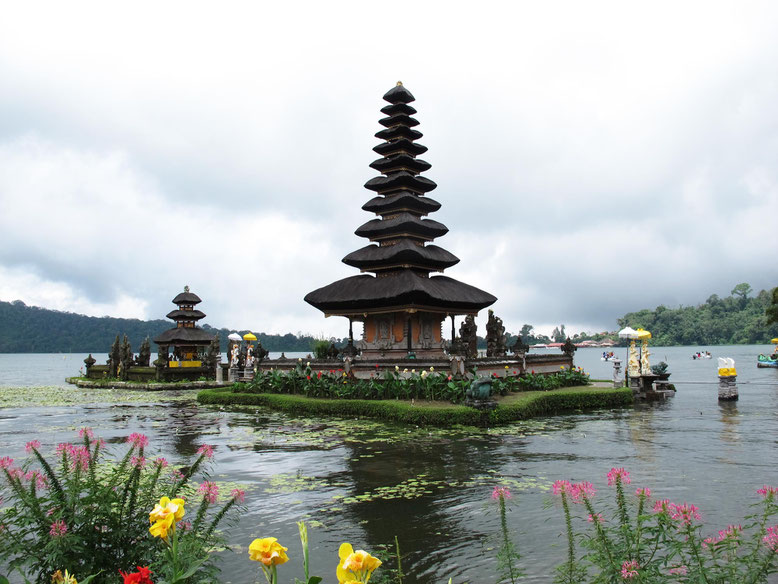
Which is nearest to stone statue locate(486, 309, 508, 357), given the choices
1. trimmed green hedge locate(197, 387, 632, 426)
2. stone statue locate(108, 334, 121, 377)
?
trimmed green hedge locate(197, 387, 632, 426)

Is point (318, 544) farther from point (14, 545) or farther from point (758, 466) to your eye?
point (758, 466)

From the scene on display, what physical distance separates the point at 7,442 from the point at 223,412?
765cm

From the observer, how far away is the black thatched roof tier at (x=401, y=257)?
26.2 m

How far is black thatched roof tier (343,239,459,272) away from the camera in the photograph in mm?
26203

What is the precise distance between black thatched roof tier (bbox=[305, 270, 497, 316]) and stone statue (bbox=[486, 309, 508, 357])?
1.48m

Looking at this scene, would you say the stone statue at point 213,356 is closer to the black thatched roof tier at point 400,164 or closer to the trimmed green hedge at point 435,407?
the trimmed green hedge at point 435,407

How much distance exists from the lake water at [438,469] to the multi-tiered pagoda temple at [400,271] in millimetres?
7472

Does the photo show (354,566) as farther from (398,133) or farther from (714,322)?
(714,322)

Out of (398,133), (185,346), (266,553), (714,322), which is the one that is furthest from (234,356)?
(714,322)

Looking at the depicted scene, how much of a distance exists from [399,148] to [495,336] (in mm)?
11526

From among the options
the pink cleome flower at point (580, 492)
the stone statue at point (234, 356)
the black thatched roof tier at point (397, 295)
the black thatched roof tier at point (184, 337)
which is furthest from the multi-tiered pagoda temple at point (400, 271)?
the pink cleome flower at point (580, 492)

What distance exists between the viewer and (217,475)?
1066cm

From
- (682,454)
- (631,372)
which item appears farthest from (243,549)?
(631,372)

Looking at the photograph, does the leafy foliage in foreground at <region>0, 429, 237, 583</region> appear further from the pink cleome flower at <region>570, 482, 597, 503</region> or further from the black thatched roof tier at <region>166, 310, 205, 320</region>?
the black thatched roof tier at <region>166, 310, 205, 320</region>
